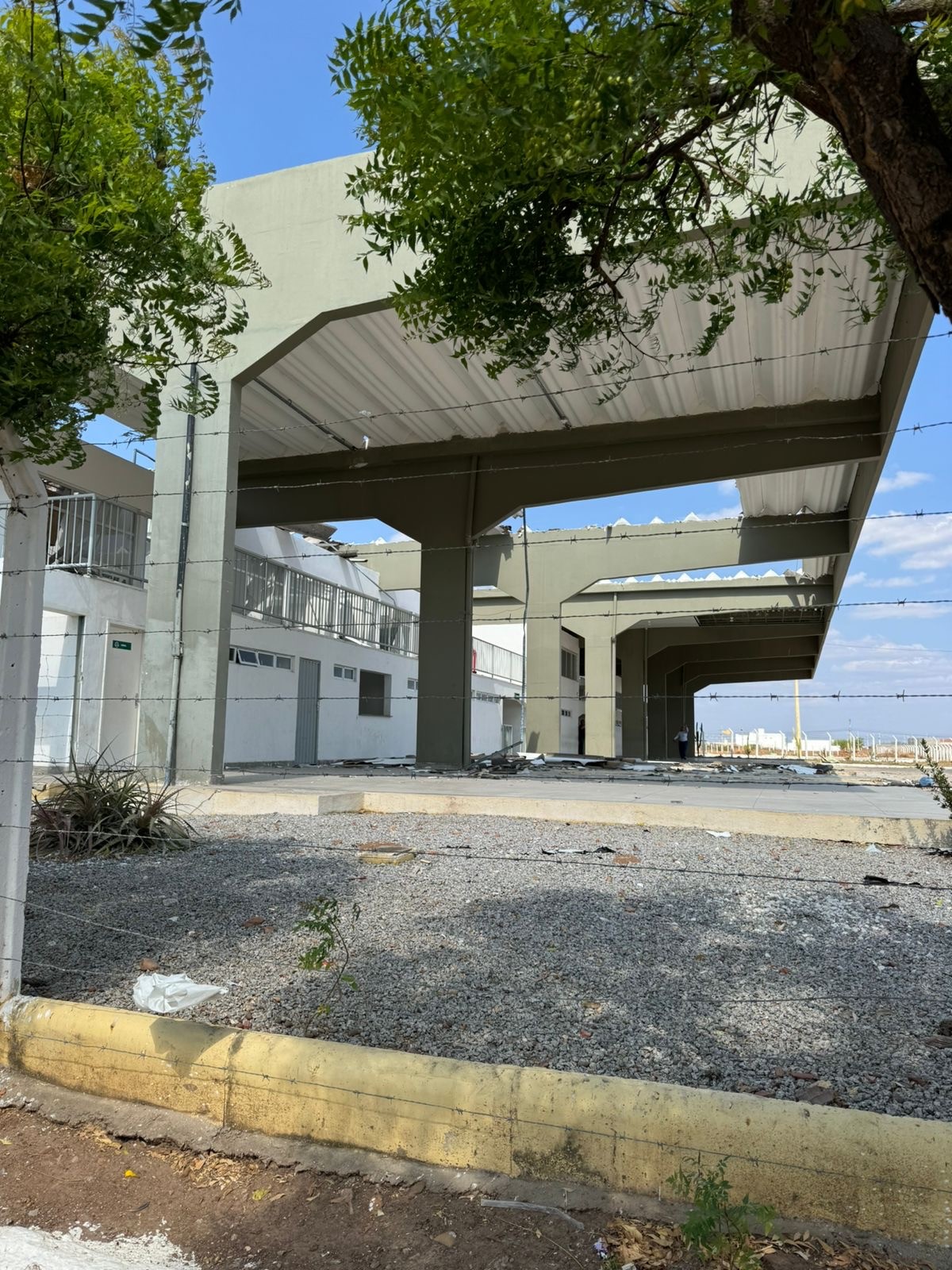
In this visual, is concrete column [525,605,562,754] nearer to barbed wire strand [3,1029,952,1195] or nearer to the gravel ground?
the gravel ground

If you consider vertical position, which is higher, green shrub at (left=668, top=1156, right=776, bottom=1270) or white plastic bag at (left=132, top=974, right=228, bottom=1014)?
white plastic bag at (left=132, top=974, right=228, bottom=1014)

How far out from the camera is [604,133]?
2430 mm

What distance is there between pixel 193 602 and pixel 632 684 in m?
22.8

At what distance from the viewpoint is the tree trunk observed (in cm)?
179

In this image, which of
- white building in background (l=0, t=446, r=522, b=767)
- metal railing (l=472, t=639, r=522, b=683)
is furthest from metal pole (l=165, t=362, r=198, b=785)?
metal railing (l=472, t=639, r=522, b=683)

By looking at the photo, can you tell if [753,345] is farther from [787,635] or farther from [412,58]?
[787,635]

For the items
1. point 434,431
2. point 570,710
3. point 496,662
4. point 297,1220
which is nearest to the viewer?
point 297,1220

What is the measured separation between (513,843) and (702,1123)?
4.20 m

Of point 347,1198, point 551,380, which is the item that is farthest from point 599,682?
point 347,1198

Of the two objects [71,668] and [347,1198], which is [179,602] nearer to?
[71,668]

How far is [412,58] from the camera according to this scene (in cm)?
269

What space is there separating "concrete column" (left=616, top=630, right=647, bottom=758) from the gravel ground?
24.8m

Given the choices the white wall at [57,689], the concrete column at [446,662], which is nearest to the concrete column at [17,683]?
the white wall at [57,689]

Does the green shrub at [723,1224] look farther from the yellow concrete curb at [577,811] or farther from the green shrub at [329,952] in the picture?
the yellow concrete curb at [577,811]
